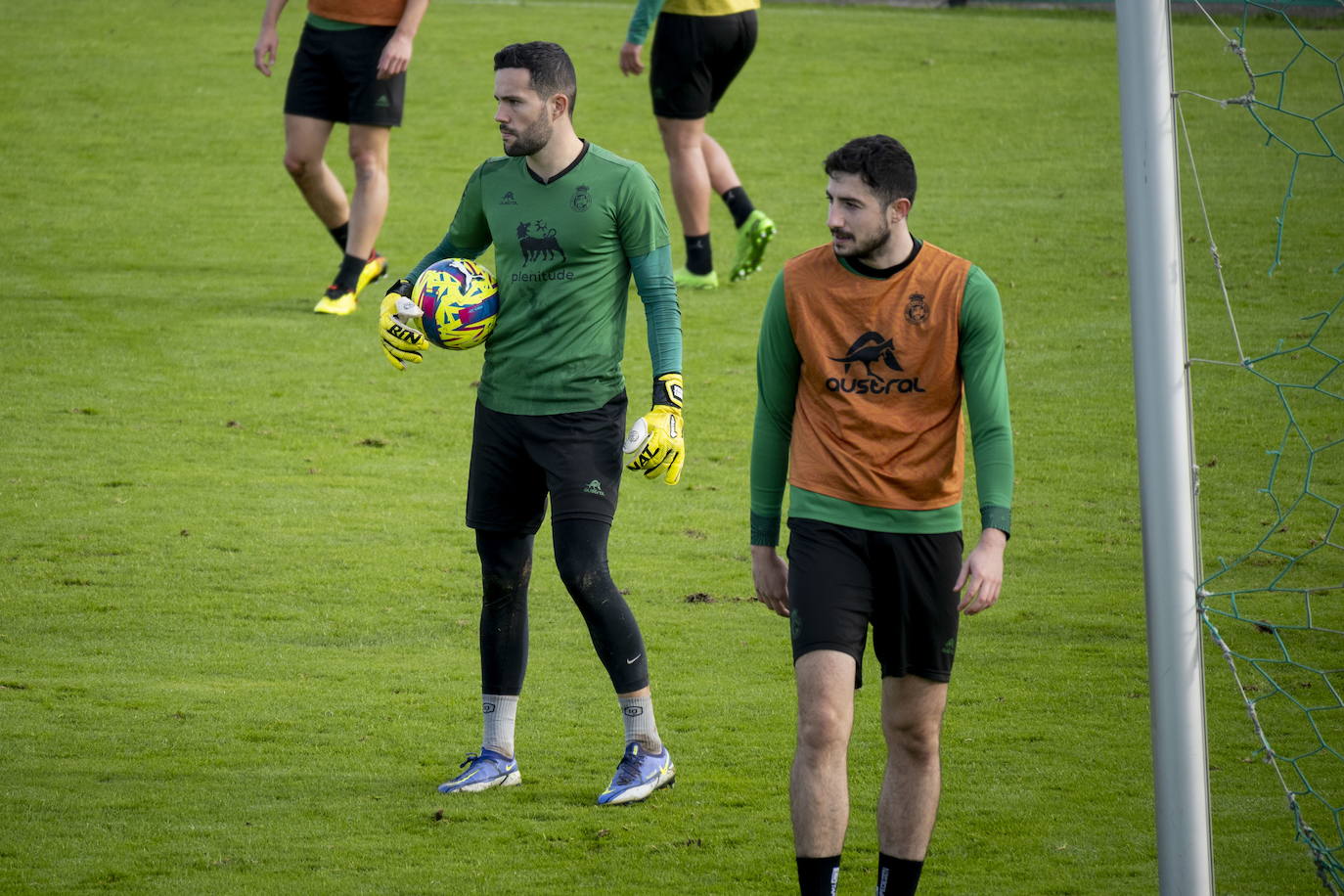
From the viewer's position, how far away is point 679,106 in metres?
10.6

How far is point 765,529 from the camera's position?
4406mm

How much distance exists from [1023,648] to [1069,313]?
523 centimetres

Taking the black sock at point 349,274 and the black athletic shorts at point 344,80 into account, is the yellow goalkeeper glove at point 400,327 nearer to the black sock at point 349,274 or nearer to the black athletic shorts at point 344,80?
the black athletic shorts at point 344,80

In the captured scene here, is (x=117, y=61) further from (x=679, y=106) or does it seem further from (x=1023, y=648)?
(x=1023, y=648)

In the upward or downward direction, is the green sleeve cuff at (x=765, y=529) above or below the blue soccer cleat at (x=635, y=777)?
above

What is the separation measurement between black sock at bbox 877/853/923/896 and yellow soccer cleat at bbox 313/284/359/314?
24.2 feet

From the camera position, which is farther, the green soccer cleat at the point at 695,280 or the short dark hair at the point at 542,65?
the green soccer cleat at the point at 695,280

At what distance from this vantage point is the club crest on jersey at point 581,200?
5.08 meters

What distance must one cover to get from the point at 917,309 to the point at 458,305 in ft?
5.19

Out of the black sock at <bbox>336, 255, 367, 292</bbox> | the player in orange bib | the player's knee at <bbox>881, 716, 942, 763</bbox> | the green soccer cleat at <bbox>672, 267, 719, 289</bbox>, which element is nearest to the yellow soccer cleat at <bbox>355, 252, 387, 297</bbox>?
the black sock at <bbox>336, 255, 367, 292</bbox>

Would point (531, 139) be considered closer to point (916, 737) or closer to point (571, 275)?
point (571, 275)

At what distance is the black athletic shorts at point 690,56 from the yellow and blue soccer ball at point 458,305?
552 centimetres

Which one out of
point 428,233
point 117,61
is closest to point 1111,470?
point 428,233

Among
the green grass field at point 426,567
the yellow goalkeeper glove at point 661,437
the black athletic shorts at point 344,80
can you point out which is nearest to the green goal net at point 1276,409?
the green grass field at point 426,567
